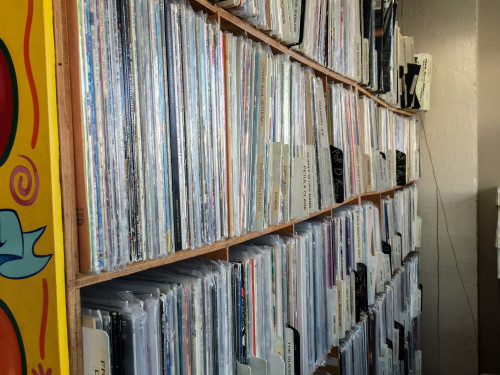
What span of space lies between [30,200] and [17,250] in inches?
2.8

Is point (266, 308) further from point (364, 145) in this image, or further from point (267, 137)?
point (364, 145)

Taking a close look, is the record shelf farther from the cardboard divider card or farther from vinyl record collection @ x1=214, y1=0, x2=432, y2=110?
vinyl record collection @ x1=214, y1=0, x2=432, y2=110

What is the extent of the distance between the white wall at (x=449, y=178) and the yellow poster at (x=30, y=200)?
3.06 m

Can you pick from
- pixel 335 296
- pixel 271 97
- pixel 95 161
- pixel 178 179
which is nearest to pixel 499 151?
pixel 335 296

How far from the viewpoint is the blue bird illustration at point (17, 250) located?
56 centimetres

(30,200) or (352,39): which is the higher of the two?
(352,39)

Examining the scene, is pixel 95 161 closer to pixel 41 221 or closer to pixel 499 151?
pixel 41 221

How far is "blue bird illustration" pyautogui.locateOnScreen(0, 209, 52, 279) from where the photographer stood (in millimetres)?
555

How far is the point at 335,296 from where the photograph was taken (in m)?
1.56

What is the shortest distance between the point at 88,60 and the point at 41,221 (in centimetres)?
22

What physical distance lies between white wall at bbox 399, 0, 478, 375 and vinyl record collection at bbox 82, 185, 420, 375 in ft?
3.19

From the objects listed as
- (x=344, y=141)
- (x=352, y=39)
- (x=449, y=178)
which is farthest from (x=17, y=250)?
(x=449, y=178)

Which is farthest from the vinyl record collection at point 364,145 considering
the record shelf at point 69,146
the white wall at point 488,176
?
the record shelf at point 69,146

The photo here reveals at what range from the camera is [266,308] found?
1115 millimetres
